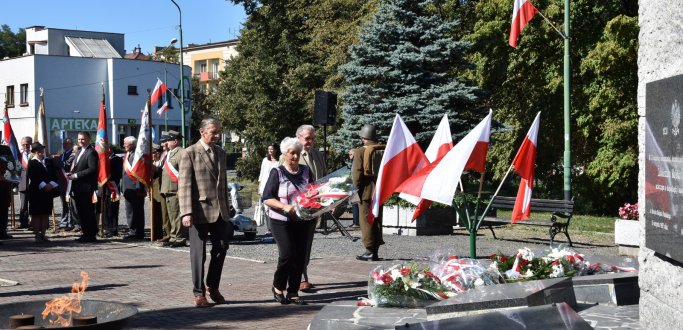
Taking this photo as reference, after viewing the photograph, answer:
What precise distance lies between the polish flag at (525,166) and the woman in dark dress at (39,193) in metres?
9.75

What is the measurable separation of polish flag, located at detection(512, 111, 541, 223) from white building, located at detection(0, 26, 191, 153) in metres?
50.0

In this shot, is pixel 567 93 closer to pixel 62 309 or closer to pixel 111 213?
pixel 111 213

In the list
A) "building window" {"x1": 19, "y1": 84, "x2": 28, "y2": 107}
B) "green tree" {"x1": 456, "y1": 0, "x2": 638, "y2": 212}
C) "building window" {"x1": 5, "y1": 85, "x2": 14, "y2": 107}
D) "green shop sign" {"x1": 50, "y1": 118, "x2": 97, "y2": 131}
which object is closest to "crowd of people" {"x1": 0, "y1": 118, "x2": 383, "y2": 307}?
"green tree" {"x1": 456, "y1": 0, "x2": 638, "y2": 212}

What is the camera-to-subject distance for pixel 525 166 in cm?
959

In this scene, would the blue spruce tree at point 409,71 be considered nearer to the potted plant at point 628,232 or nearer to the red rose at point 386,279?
the potted plant at point 628,232

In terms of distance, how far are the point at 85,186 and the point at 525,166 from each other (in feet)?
32.1

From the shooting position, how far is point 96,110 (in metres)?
64.5

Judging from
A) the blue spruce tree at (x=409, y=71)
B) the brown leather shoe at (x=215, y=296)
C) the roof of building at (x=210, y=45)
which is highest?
the roof of building at (x=210, y=45)

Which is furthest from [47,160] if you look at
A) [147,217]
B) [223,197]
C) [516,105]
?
[516,105]

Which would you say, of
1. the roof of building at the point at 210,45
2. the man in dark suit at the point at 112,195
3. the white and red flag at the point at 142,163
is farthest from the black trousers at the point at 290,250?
the roof of building at the point at 210,45

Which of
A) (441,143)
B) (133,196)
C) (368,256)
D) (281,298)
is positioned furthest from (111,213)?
(441,143)

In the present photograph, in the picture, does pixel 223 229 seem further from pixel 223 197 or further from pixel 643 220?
pixel 643 220

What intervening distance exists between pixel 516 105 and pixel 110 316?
26966 millimetres

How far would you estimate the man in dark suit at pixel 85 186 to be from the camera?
16.6 metres
